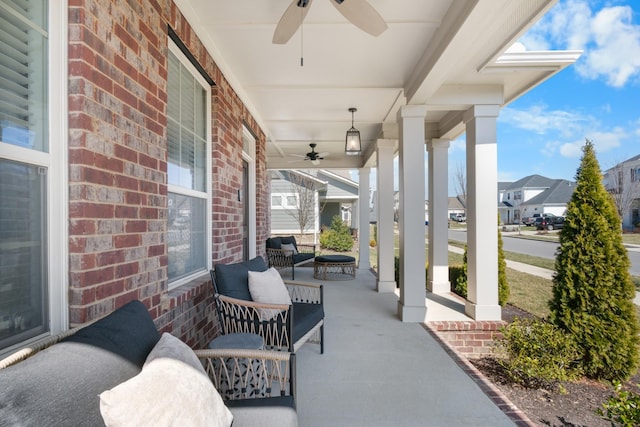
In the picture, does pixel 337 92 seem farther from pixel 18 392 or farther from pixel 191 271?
pixel 18 392

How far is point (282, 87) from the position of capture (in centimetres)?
405

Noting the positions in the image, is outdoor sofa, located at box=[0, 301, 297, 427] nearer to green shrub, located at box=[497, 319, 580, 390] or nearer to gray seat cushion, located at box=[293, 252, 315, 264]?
green shrub, located at box=[497, 319, 580, 390]

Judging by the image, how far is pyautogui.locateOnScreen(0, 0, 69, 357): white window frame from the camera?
1421mm

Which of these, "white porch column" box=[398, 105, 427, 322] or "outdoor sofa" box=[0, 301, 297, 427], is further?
"white porch column" box=[398, 105, 427, 322]

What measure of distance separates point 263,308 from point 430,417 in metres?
1.30

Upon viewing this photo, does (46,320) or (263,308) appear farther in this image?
(263,308)

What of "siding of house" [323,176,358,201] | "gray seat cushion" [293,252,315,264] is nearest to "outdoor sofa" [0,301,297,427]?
"gray seat cushion" [293,252,315,264]

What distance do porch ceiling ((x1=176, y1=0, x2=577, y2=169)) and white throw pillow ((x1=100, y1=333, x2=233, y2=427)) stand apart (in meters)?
2.36

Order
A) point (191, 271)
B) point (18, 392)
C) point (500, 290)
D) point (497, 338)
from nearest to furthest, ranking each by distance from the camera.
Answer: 1. point (18, 392)
2. point (191, 271)
3. point (497, 338)
4. point (500, 290)

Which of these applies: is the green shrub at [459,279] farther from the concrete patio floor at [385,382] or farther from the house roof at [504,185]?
the house roof at [504,185]

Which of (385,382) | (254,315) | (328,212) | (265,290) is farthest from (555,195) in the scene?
(254,315)

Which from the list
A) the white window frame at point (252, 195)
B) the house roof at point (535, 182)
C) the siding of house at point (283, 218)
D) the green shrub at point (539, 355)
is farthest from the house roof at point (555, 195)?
the green shrub at point (539, 355)

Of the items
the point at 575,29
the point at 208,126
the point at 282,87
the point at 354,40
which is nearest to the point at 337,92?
the point at 282,87

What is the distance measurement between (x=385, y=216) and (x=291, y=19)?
4.06m
